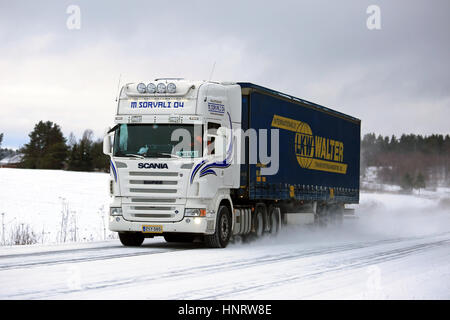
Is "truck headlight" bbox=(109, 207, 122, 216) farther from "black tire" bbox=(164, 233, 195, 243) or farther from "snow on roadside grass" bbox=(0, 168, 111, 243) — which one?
"snow on roadside grass" bbox=(0, 168, 111, 243)

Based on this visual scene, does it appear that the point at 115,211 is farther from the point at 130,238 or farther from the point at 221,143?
the point at 221,143

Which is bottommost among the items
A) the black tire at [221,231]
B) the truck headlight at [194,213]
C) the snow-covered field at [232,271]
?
the snow-covered field at [232,271]

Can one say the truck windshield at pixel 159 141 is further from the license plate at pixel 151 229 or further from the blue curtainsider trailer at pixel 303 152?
the blue curtainsider trailer at pixel 303 152

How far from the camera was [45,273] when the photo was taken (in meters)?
10.9

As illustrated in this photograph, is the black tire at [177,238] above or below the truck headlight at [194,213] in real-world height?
below

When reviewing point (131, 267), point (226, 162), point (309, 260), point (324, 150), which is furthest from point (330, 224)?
point (131, 267)

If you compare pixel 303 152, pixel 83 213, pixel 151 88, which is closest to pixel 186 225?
pixel 151 88

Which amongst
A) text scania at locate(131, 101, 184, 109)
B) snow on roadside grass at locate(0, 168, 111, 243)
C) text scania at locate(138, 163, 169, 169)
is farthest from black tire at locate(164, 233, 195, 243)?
text scania at locate(131, 101, 184, 109)

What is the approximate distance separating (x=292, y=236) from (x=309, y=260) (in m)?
8.66

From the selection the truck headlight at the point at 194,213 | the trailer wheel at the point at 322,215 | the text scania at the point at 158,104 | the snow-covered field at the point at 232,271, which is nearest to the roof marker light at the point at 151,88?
the text scania at the point at 158,104

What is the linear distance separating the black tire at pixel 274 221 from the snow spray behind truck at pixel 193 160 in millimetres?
208

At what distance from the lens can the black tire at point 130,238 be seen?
56.9ft

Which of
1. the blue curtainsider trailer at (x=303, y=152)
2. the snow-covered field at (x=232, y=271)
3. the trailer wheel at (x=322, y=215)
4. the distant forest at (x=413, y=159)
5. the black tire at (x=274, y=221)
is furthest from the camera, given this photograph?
the distant forest at (x=413, y=159)
